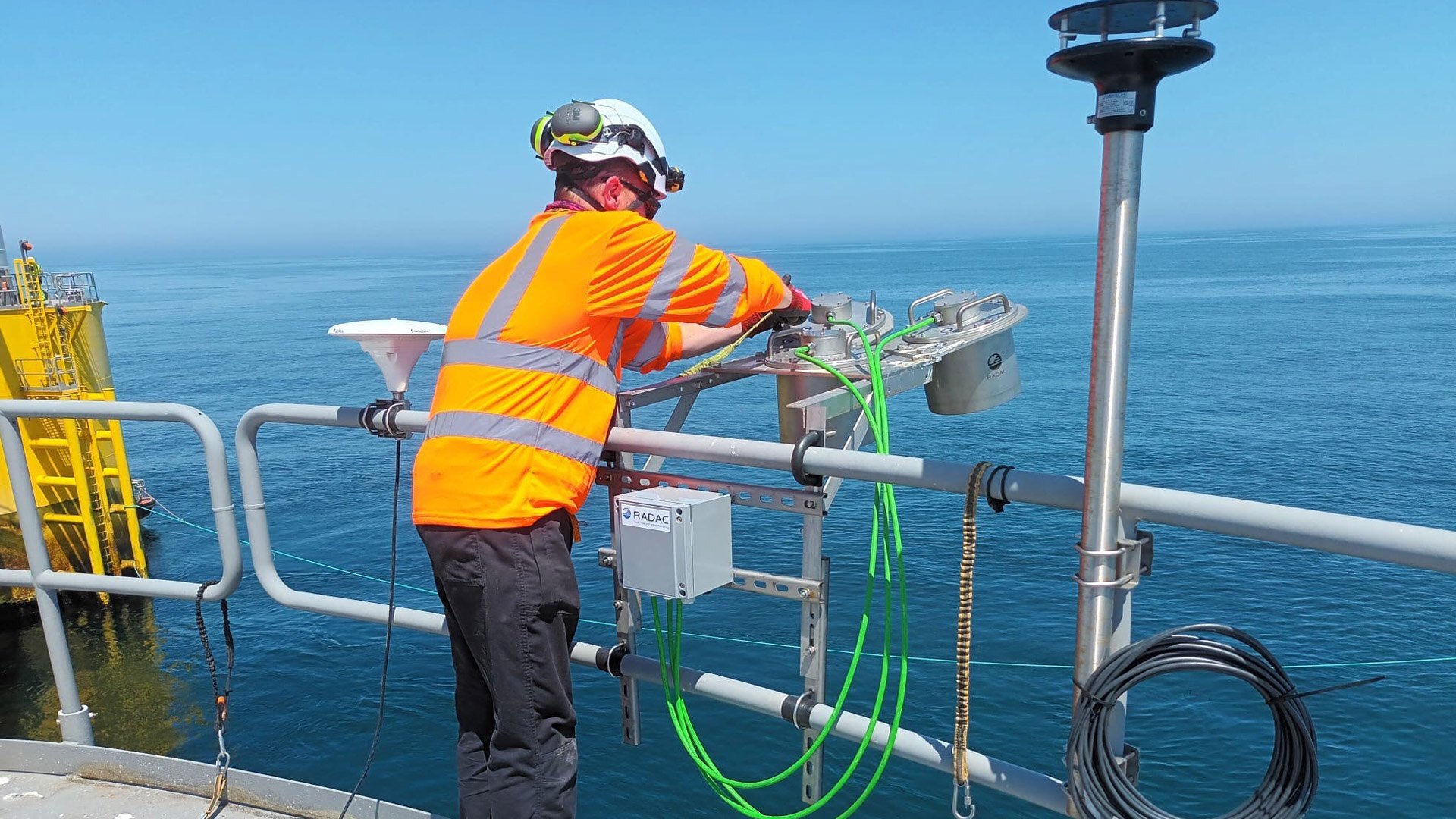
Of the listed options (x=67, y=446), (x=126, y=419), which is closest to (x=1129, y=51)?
(x=126, y=419)

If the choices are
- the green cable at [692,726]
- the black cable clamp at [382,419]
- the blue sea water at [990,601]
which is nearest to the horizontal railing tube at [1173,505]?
the green cable at [692,726]

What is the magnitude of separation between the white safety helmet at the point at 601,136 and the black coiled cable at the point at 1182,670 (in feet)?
5.56

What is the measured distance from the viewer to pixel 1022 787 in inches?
81.3

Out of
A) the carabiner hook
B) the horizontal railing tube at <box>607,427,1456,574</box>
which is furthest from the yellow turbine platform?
the carabiner hook

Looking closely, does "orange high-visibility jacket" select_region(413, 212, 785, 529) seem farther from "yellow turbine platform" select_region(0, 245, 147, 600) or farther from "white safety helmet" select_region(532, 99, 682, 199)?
"yellow turbine platform" select_region(0, 245, 147, 600)

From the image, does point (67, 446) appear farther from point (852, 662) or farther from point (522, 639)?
point (852, 662)

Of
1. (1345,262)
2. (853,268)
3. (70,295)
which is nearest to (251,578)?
(70,295)

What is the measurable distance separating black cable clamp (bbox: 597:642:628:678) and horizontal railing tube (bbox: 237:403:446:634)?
0.49 meters

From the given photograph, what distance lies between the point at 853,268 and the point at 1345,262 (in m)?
42.9

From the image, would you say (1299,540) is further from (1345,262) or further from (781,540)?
(1345,262)

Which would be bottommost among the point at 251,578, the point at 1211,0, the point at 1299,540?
the point at 251,578

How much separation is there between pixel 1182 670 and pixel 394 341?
227 cm

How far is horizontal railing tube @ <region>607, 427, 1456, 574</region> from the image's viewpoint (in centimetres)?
157

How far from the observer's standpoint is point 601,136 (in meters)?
2.62
